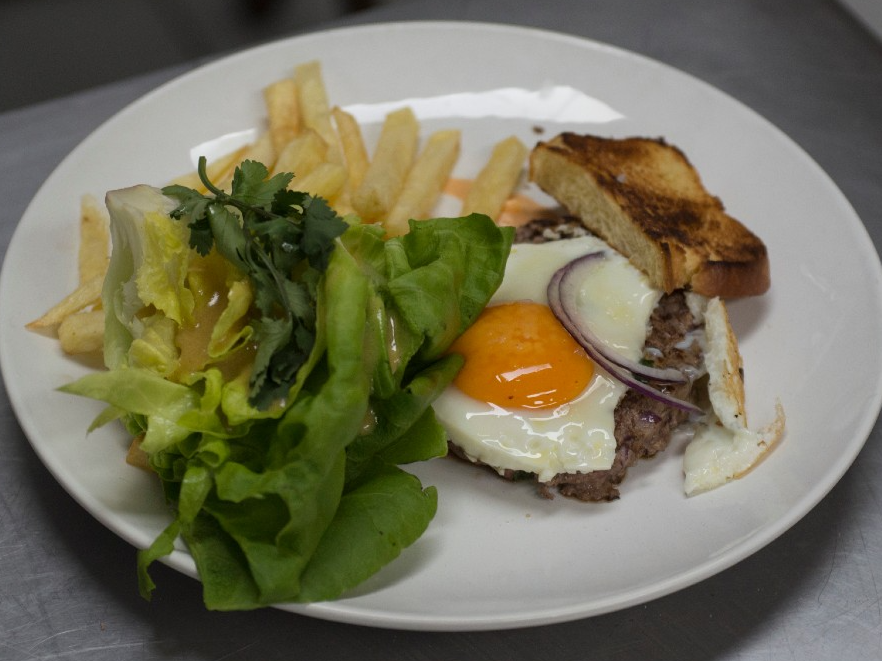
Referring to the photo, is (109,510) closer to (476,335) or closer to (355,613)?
(355,613)

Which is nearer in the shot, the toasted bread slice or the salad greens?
the salad greens

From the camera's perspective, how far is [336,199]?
3.57 m

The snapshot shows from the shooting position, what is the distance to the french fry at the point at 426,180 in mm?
3533

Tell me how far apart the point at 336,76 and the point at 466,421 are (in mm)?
2226

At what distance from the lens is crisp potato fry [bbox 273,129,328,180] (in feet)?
11.5

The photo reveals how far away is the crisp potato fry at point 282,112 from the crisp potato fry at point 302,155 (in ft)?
0.60

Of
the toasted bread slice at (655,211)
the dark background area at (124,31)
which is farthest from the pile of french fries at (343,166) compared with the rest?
the dark background area at (124,31)

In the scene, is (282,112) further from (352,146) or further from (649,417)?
(649,417)

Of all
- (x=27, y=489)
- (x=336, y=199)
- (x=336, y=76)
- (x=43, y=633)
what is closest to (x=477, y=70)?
(x=336, y=76)

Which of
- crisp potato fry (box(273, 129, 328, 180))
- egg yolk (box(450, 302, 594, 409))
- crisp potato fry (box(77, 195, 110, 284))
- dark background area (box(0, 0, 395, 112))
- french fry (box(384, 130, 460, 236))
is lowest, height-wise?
dark background area (box(0, 0, 395, 112))

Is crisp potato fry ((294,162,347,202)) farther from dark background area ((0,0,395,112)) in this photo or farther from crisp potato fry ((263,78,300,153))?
dark background area ((0,0,395,112))

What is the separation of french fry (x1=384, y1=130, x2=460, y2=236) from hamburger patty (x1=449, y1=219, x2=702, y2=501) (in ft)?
3.49

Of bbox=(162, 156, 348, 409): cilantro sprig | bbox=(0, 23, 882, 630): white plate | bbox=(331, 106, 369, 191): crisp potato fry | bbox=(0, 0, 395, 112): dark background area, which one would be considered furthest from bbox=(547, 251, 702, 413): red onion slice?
bbox=(0, 0, 395, 112): dark background area

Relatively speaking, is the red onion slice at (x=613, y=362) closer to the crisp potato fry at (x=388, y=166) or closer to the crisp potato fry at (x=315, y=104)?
the crisp potato fry at (x=388, y=166)
